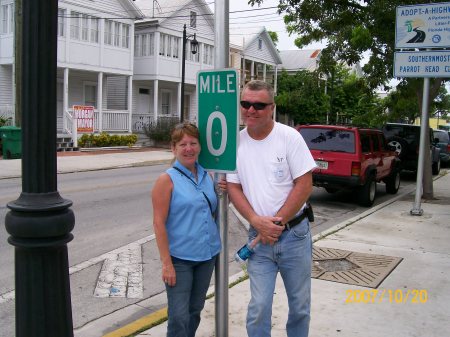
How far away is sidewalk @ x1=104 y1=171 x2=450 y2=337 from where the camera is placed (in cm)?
412

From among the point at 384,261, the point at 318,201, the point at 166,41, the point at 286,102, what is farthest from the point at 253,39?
the point at 384,261

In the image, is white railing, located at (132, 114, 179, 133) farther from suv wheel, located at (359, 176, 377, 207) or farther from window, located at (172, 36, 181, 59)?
suv wheel, located at (359, 176, 377, 207)

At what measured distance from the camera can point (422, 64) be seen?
951 centimetres

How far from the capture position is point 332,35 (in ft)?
41.7

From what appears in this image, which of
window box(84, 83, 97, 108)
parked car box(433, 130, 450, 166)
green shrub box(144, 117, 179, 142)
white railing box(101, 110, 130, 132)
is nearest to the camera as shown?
parked car box(433, 130, 450, 166)

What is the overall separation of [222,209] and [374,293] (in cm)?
256

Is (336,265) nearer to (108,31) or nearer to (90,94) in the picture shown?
(108,31)

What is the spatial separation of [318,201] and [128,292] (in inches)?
285

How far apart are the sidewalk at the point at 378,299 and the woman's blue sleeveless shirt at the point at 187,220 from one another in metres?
1.29

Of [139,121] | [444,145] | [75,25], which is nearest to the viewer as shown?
[444,145]

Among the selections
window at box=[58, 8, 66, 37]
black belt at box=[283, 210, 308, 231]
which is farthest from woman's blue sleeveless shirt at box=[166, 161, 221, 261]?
window at box=[58, 8, 66, 37]

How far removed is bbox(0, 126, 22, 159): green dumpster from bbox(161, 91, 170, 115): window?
1484 cm

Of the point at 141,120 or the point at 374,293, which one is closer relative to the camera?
the point at 374,293

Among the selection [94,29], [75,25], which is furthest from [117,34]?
[75,25]
